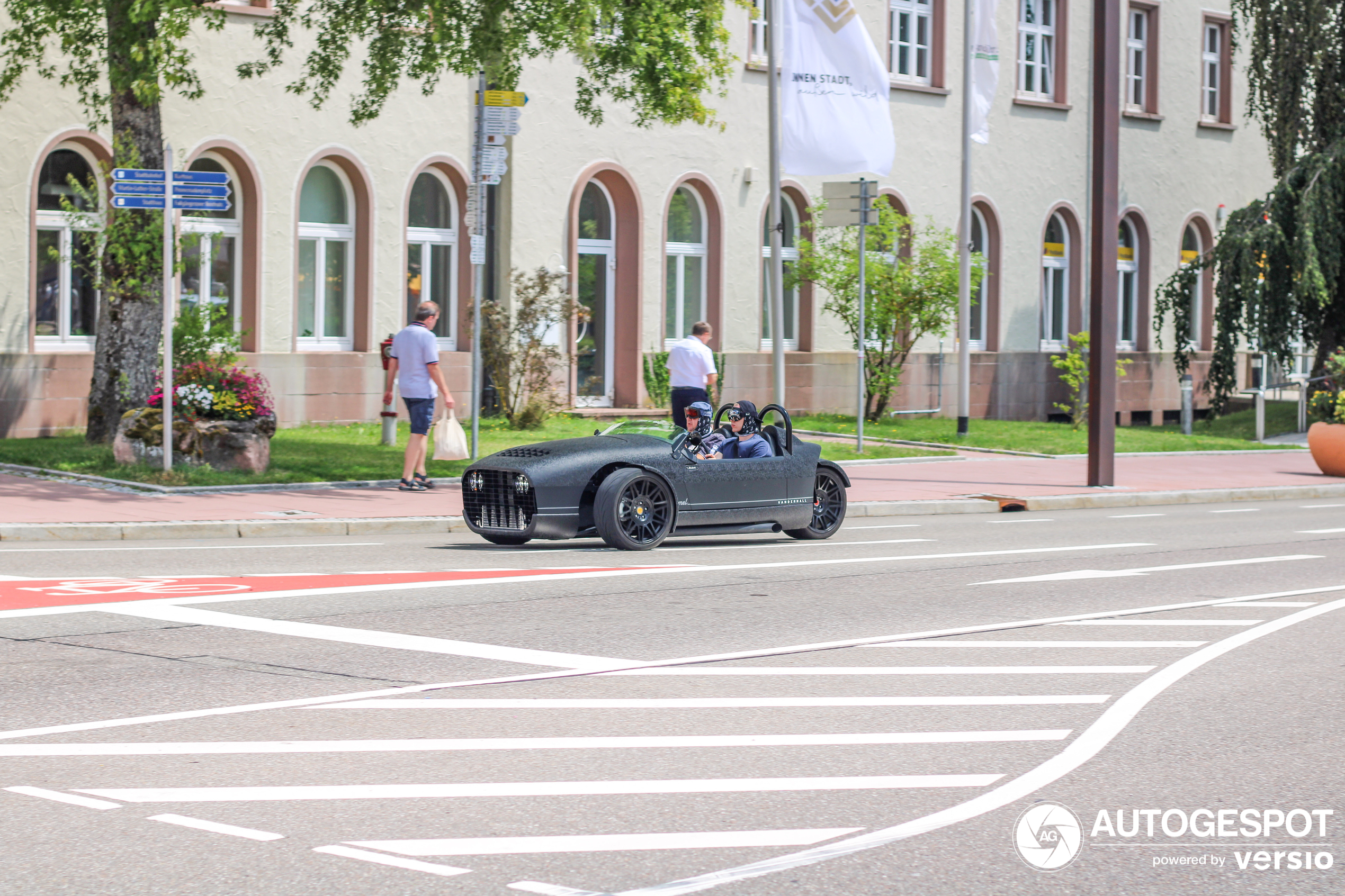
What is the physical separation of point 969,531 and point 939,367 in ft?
54.5

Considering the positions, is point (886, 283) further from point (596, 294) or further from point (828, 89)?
point (596, 294)

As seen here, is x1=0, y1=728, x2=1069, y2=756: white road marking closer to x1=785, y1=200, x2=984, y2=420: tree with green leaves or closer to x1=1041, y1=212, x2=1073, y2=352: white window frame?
x1=785, y1=200, x2=984, y2=420: tree with green leaves

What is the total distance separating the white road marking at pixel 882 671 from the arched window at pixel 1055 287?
90.6ft

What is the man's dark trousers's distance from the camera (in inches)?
800

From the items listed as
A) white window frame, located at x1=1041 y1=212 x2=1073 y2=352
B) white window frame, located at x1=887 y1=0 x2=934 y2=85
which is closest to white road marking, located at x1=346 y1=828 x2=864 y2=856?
white window frame, located at x1=887 y1=0 x2=934 y2=85

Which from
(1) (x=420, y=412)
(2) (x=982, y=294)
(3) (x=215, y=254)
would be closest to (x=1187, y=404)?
(2) (x=982, y=294)

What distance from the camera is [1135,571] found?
42.8 feet

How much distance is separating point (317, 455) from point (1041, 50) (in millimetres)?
20439

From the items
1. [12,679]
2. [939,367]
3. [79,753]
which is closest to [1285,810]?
[79,753]

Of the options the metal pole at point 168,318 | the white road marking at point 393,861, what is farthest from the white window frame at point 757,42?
the white road marking at point 393,861

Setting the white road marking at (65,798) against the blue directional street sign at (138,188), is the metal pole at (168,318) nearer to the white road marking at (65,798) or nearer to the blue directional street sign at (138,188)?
the blue directional street sign at (138,188)

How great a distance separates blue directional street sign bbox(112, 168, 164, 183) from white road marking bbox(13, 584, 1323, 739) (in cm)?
1031

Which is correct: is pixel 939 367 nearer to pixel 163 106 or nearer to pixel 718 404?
pixel 718 404

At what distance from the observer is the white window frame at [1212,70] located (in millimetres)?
38781
